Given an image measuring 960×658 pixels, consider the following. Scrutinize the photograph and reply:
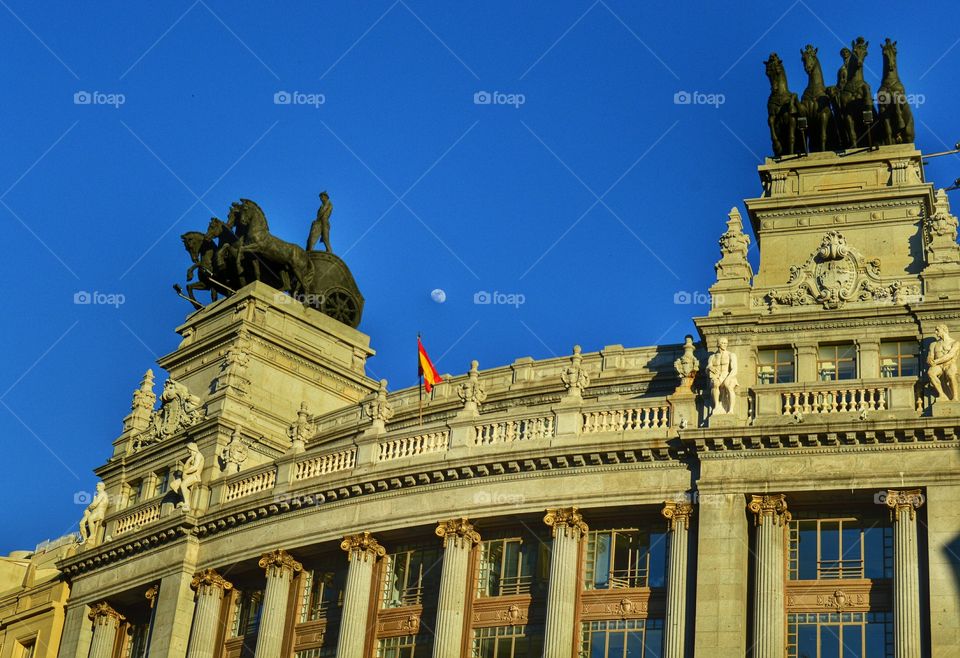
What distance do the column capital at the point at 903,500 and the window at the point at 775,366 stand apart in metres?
6.95

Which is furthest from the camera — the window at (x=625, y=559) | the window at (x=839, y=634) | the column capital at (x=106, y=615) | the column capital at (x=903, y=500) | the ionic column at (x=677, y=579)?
the column capital at (x=106, y=615)

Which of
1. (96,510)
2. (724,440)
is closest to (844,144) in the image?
(724,440)

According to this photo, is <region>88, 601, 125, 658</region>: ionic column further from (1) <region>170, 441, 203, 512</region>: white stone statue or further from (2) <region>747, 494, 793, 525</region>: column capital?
(2) <region>747, 494, 793, 525</region>: column capital

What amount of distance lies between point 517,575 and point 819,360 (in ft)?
43.7

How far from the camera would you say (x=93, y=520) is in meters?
80.6

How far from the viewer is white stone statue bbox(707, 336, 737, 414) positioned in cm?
6003

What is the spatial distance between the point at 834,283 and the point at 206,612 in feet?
93.8

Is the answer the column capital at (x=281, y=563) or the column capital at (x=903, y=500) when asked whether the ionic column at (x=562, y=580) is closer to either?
the column capital at (x=903, y=500)

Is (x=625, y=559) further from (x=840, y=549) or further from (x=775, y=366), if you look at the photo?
(x=775, y=366)

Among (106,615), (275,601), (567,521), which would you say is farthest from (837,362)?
(106,615)

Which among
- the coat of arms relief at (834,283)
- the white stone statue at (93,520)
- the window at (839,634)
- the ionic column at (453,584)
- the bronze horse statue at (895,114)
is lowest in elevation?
the window at (839,634)

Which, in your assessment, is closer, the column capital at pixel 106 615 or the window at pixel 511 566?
the window at pixel 511 566

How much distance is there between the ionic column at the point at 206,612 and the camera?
232 feet

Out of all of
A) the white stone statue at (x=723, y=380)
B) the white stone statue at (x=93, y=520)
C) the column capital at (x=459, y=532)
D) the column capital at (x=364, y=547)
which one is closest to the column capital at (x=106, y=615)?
the white stone statue at (x=93, y=520)
